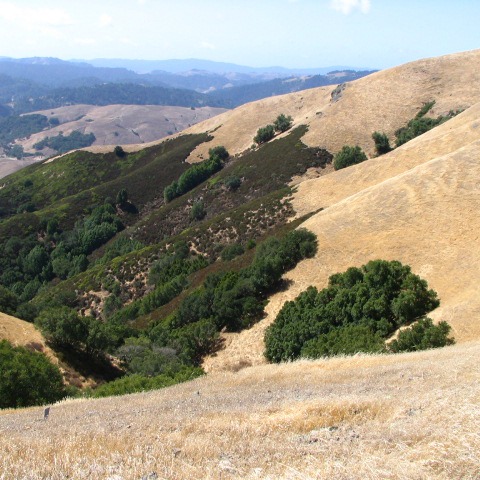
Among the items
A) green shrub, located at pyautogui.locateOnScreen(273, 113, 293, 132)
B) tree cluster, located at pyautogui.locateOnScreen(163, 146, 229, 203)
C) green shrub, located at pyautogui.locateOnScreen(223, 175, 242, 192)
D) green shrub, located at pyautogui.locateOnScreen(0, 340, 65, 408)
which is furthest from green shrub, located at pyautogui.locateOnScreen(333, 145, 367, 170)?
green shrub, located at pyautogui.locateOnScreen(0, 340, 65, 408)

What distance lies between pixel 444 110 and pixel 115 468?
304 feet

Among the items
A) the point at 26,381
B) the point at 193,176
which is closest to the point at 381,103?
the point at 193,176

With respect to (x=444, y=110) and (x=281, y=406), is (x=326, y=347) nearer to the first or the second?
(x=281, y=406)

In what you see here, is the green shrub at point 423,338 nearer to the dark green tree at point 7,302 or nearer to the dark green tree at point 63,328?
the dark green tree at point 63,328

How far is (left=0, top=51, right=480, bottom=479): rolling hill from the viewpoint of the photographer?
7.43 meters

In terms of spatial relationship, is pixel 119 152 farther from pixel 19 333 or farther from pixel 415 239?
pixel 415 239

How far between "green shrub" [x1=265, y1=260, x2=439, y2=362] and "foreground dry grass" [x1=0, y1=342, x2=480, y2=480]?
11.6 meters

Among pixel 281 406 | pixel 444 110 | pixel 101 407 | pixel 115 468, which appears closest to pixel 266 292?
pixel 101 407

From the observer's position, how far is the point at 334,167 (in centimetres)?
7669

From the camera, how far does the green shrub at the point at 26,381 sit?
830 inches

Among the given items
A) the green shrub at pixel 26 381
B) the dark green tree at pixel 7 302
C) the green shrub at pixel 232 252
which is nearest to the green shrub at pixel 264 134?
the green shrub at pixel 232 252

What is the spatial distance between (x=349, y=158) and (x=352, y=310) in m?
50.2

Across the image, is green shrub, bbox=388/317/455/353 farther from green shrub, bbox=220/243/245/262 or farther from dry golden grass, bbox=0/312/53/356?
green shrub, bbox=220/243/245/262

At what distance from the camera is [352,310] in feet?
93.7
